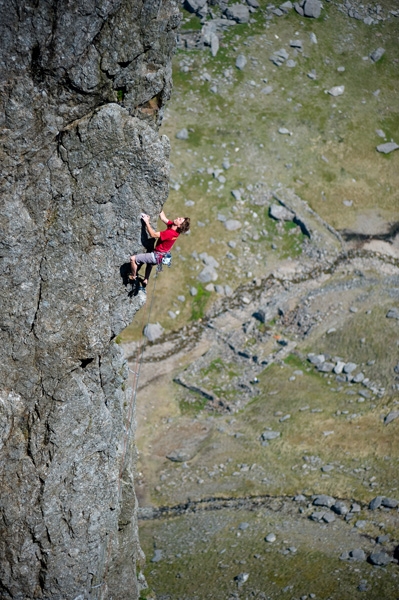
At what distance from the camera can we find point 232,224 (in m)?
52.2

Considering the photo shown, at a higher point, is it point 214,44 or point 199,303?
point 214,44

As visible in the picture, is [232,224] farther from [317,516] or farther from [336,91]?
[317,516]

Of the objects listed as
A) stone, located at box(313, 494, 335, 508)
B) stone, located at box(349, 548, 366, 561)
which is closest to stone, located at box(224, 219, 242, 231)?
stone, located at box(313, 494, 335, 508)

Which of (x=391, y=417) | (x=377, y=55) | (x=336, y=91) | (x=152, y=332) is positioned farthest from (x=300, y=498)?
(x=377, y=55)

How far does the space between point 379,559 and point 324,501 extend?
4.47 m

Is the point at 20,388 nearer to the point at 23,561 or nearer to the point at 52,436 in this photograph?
the point at 52,436

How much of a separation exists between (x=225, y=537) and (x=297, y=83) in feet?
114

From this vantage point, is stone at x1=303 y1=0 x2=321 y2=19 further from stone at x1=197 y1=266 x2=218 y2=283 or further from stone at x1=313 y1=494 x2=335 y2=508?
stone at x1=313 y1=494 x2=335 y2=508

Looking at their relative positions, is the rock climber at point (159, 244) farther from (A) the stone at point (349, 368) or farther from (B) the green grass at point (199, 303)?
(B) the green grass at point (199, 303)

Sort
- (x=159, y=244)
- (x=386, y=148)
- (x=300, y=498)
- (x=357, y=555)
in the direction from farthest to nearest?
1. (x=386, y=148)
2. (x=300, y=498)
3. (x=357, y=555)
4. (x=159, y=244)

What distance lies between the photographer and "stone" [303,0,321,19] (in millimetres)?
→ 60719

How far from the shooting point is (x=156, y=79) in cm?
2348

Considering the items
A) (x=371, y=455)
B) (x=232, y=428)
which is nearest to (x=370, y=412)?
(x=371, y=455)

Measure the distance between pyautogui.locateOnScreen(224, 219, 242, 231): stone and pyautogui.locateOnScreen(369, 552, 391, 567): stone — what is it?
24231mm
